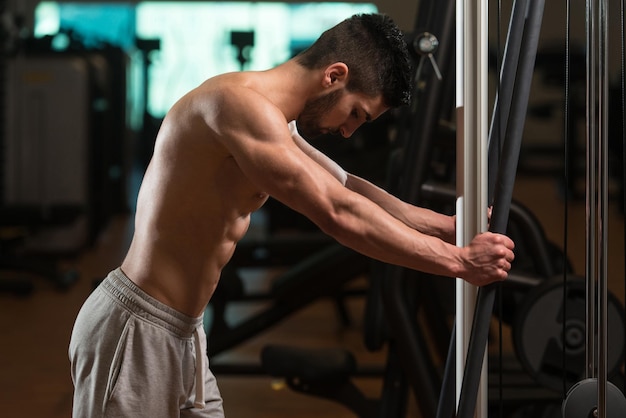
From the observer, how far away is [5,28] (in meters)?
5.61

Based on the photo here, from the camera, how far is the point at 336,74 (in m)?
1.56

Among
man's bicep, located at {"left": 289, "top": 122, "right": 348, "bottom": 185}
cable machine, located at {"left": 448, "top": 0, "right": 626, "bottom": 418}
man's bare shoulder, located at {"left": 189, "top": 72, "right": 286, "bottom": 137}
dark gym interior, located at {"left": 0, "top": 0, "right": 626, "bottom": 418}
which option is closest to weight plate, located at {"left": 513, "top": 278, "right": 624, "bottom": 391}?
dark gym interior, located at {"left": 0, "top": 0, "right": 626, "bottom": 418}

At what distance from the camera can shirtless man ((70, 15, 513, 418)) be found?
1439 mm

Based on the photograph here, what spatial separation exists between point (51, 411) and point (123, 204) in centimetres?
373

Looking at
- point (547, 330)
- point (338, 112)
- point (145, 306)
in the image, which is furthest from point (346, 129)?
point (547, 330)

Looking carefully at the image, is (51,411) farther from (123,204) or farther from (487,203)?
(123,204)

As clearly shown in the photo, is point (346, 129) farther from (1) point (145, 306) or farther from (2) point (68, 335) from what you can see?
(2) point (68, 335)

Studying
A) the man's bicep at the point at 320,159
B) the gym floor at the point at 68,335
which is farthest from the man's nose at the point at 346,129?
the gym floor at the point at 68,335

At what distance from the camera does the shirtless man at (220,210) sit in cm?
144

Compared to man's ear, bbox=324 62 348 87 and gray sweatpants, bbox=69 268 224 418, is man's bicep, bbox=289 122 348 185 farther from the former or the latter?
gray sweatpants, bbox=69 268 224 418

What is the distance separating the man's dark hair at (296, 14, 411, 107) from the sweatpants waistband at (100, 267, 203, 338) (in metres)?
0.52

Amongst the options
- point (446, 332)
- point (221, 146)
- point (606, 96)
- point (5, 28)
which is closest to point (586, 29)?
point (606, 96)

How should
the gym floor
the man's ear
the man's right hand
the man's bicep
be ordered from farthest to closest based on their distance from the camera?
1. the gym floor
2. the man's bicep
3. the man's ear
4. the man's right hand

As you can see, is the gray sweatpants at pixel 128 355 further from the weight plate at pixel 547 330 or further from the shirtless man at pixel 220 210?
the weight plate at pixel 547 330
